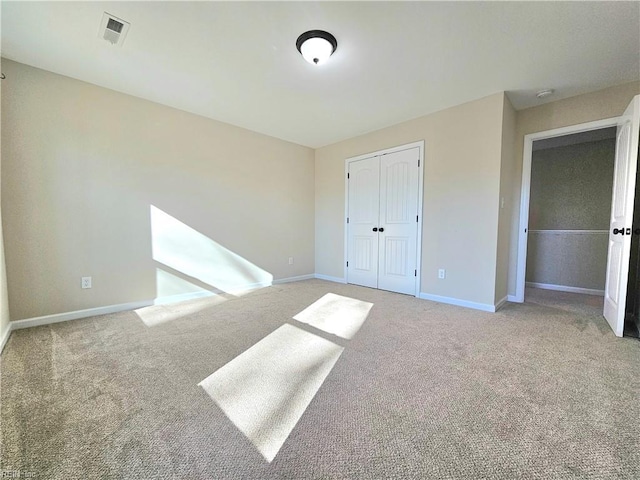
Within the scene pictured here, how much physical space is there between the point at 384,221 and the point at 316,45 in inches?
100

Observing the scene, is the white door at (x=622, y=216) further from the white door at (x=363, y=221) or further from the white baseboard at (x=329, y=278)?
the white baseboard at (x=329, y=278)

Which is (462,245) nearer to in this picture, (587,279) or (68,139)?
(587,279)

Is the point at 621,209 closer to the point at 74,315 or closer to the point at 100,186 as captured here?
the point at 100,186

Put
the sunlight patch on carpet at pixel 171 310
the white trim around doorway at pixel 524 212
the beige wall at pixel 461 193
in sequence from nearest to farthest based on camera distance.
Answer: the sunlight patch on carpet at pixel 171 310 < the beige wall at pixel 461 193 < the white trim around doorway at pixel 524 212

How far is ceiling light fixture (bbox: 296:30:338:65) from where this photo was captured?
1.96 m

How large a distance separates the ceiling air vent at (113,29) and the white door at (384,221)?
125 inches

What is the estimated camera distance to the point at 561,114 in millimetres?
3041

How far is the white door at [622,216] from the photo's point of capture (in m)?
2.23

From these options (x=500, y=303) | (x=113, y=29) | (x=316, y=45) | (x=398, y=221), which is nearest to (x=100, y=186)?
(x=113, y=29)

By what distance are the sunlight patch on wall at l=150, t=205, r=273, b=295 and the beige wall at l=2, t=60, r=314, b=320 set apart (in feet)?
0.22

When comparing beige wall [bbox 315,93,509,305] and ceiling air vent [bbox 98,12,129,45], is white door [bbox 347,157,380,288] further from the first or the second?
ceiling air vent [bbox 98,12,129,45]

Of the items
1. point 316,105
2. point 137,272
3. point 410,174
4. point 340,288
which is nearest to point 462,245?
point 410,174

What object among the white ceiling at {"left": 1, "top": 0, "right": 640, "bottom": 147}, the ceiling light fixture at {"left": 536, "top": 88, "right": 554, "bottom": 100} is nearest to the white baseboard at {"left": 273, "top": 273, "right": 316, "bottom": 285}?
the white ceiling at {"left": 1, "top": 0, "right": 640, "bottom": 147}

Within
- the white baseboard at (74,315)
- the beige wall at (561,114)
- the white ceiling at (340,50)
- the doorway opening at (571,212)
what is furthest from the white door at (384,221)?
the white baseboard at (74,315)
